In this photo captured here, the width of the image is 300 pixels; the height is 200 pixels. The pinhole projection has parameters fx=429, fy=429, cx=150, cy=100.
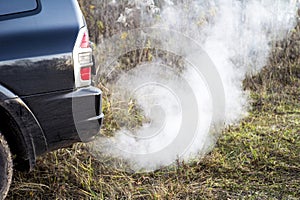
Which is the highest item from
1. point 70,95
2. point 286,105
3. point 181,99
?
point 70,95

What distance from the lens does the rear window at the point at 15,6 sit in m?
2.66

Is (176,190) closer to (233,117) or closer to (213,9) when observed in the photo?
(233,117)

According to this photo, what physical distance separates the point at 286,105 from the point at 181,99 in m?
1.88

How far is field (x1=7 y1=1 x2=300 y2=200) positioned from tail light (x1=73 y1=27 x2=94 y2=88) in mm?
933

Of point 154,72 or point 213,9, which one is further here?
point 213,9

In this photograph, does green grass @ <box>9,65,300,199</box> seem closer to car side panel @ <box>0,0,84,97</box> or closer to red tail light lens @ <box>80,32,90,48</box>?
car side panel @ <box>0,0,84,97</box>

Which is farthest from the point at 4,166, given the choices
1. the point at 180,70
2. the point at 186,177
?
the point at 180,70

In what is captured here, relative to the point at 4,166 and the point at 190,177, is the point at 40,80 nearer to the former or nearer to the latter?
the point at 4,166

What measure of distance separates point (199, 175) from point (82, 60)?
1510 mm

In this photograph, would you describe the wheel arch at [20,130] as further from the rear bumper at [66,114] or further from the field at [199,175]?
the field at [199,175]

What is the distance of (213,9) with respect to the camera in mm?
6098

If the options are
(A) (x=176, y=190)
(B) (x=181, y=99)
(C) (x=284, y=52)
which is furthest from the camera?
(C) (x=284, y=52)

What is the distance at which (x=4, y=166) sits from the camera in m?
2.78

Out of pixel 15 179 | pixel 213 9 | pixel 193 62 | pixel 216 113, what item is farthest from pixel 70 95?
pixel 213 9
